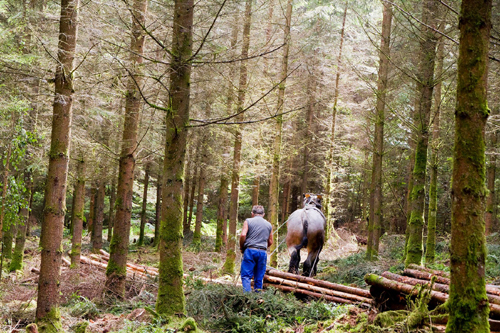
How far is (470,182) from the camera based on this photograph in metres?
3.08

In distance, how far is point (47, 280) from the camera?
5.93 metres

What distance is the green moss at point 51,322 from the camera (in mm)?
5715

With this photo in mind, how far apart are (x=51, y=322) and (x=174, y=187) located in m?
2.72

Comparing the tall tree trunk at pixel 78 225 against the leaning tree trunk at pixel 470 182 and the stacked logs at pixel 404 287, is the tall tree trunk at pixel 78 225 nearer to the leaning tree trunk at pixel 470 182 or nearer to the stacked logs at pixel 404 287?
the stacked logs at pixel 404 287

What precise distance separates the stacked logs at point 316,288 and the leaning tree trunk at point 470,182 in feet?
13.1

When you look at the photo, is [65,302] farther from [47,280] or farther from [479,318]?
[479,318]

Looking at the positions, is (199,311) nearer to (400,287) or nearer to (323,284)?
(323,284)

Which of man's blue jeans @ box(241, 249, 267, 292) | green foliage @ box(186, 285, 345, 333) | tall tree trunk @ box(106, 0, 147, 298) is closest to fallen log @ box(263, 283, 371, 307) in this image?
man's blue jeans @ box(241, 249, 267, 292)

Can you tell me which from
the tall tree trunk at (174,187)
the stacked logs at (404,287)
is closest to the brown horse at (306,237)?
the stacked logs at (404,287)

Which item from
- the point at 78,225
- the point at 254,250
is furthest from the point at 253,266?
the point at 78,225

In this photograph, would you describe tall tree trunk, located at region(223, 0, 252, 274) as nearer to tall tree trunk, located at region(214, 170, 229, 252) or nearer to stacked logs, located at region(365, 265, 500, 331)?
tall tree trunk, located at region(214, 170, 229, 252)

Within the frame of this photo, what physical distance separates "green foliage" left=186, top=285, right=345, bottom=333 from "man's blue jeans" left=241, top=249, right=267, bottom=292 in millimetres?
1131

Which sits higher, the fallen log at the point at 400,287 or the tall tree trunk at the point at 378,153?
the tall tree trunk at the point at 378,153

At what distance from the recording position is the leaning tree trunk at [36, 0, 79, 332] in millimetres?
5871
